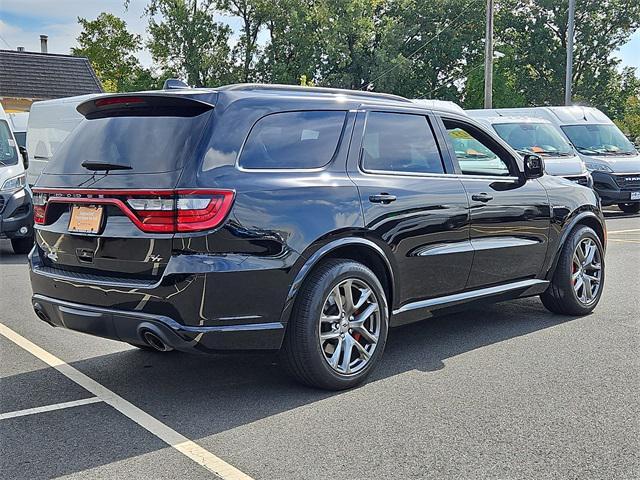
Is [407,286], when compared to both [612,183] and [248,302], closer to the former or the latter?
[248,302]

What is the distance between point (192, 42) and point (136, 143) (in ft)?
145

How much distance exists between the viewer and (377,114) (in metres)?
5.25

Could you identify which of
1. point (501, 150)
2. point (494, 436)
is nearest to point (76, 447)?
point (494, 436)

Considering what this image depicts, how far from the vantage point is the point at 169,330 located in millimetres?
4133

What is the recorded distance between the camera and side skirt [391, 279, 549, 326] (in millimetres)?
5203

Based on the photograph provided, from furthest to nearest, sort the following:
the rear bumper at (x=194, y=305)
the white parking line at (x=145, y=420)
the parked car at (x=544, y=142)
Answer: the parked car at (x=544, y=142)
the rear bumper at (x=194, y=305)
the white parking line at (x=145, y=420)

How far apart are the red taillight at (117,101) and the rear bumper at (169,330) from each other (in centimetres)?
121

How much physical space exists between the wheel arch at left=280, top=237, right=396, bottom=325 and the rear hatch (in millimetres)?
646

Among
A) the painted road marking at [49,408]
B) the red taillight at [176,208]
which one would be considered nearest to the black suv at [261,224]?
the red taillight at [176,208]

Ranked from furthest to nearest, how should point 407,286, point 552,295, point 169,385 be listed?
point 552,295
point 407,286
point 169,385

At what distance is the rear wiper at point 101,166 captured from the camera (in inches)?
174

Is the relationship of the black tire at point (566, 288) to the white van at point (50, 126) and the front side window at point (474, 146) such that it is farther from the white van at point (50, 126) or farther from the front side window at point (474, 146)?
the white van at point (50, 126)

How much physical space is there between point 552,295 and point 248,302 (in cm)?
329

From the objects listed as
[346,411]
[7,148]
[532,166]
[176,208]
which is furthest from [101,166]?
[7,148]
